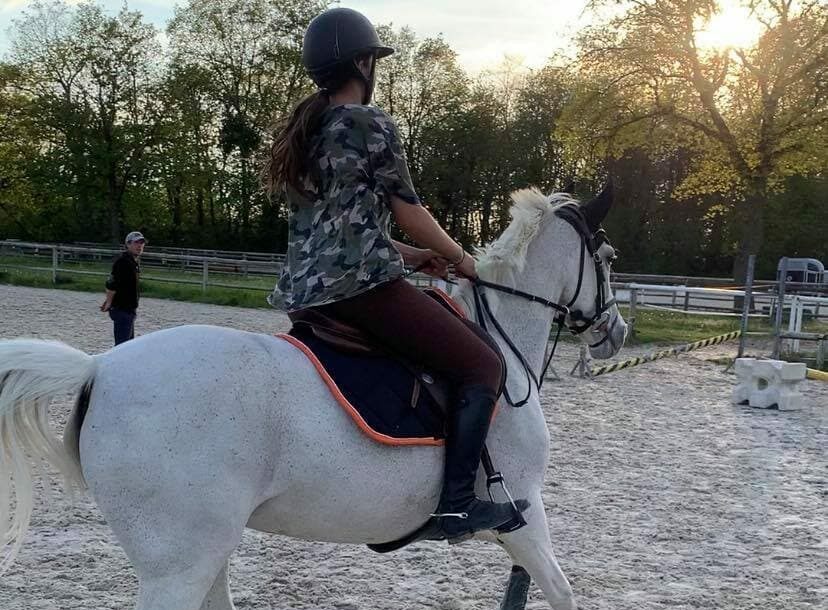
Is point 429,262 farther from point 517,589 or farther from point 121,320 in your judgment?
point 121,320

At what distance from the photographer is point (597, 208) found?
13.2ft

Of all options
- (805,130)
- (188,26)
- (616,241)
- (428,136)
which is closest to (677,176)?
(616,241)

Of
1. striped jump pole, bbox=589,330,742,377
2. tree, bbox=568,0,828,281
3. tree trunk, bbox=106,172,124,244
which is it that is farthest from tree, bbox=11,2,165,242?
striped jump pole, bbox=589,330,742,377

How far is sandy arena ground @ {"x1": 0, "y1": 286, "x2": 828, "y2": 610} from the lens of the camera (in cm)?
452

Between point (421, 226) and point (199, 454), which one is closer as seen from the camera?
point (199, 454)

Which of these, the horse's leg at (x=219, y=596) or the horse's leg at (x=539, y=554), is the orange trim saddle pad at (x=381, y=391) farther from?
the horse's leg at (x=219, y=596)

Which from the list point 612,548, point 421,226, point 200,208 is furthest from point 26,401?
point 200,208

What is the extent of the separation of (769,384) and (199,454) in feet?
34.0

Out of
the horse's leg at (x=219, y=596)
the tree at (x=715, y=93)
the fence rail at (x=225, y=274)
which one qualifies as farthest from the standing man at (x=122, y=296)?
the tree at (x=715, y=93)

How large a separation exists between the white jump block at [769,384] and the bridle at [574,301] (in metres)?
7.98

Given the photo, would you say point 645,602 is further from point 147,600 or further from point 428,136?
point 428,136

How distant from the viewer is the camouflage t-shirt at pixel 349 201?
2967 millimetres

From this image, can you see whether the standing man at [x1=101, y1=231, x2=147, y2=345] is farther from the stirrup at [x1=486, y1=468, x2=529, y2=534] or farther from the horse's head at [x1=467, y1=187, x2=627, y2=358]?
the stirrup at [x1=486, y1=468, x2=529, y2=534]

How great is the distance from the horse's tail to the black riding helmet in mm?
1441
